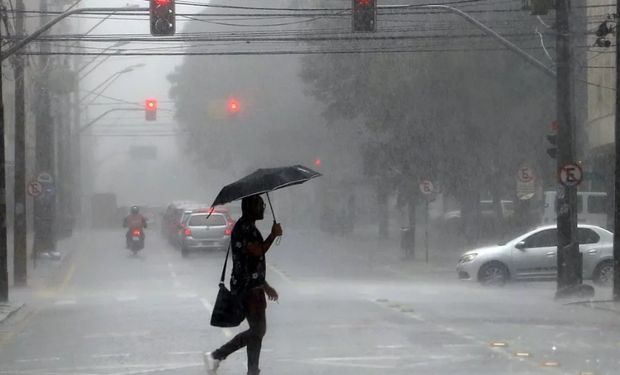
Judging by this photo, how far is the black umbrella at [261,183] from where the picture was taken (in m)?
12.4

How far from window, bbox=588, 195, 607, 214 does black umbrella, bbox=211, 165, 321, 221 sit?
38.2 meters

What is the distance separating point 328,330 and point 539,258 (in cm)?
1371

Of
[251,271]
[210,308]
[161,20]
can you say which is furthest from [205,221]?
[251,271]

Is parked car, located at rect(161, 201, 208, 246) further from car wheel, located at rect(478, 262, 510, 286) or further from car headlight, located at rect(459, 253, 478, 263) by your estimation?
car wheel, located at rect(478, 262, 510, 286)

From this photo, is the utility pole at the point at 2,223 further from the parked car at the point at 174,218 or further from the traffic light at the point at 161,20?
the parked car at the point at 174,218

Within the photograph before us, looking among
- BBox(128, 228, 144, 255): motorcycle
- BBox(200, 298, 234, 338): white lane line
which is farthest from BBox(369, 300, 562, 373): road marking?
BBox(128, 228, 144, 255): motorcycle

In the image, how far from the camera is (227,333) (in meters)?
18.6

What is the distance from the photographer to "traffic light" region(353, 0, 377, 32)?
981 inches

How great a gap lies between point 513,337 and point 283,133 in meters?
63.4

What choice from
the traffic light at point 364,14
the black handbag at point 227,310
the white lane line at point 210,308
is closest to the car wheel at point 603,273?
the traffic light at point 364,14

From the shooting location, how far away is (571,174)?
26547 mm

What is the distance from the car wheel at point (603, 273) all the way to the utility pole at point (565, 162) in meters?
4.74

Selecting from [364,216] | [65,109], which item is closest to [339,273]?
[65,109]

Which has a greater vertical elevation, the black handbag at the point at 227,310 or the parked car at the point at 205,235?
the black handbag at the point at 227,310
